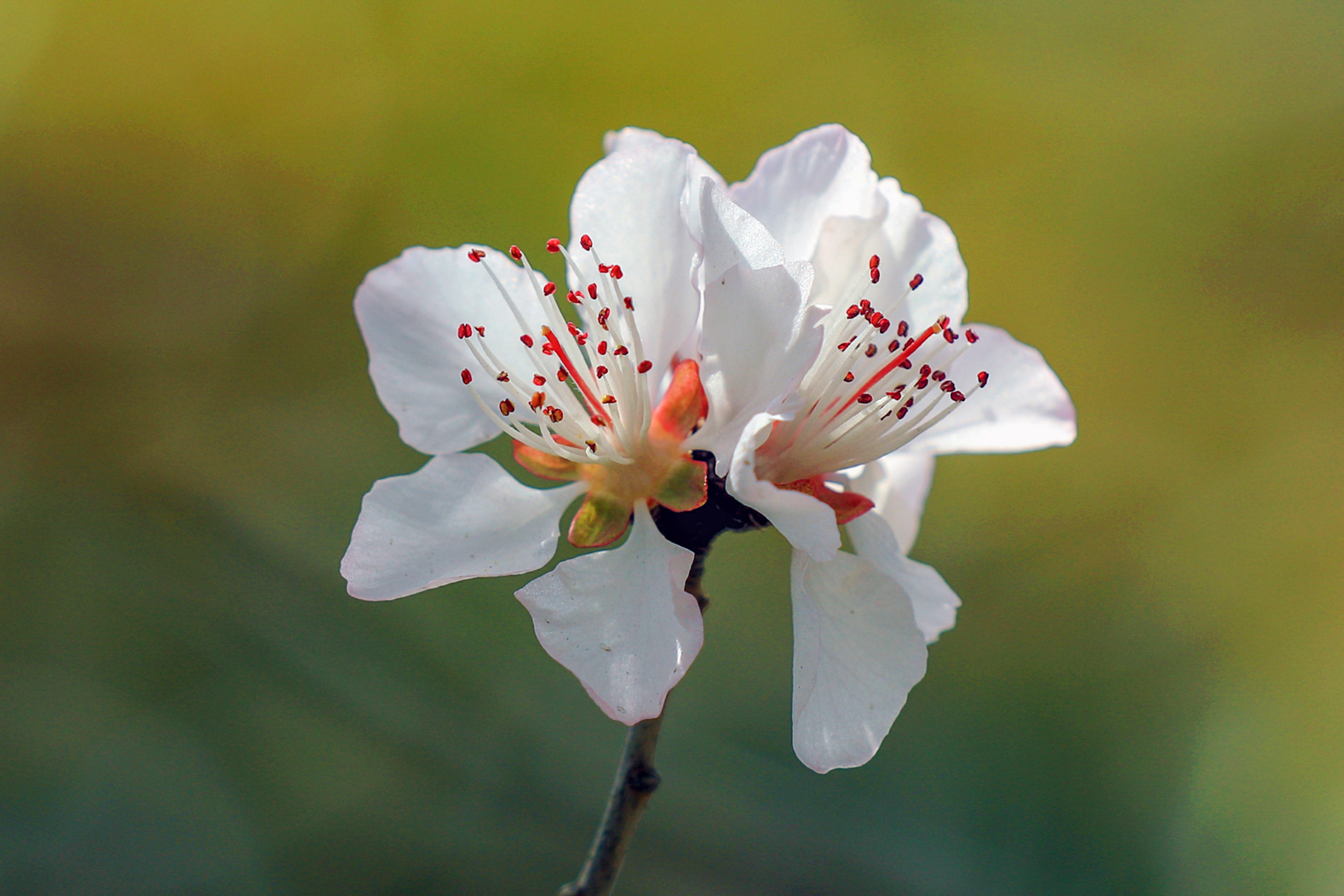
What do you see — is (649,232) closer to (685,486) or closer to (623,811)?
(685,486)

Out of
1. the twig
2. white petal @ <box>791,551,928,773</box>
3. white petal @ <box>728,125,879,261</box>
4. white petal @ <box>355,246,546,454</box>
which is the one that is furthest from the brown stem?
white petal @ <box>728,125,879,261</box>

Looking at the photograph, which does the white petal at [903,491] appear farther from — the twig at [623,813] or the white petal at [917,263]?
the twig at [623,813]

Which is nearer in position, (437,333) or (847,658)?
(847,658)

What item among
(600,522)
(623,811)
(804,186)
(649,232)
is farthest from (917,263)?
(623,811)

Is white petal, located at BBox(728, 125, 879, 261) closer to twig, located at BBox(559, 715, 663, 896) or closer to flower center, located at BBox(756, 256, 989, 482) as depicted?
flower center, located at BBox(756, 256, 989, 482)

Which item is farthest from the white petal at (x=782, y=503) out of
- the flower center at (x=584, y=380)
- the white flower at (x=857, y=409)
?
the flower center at (x=584, y=380)
